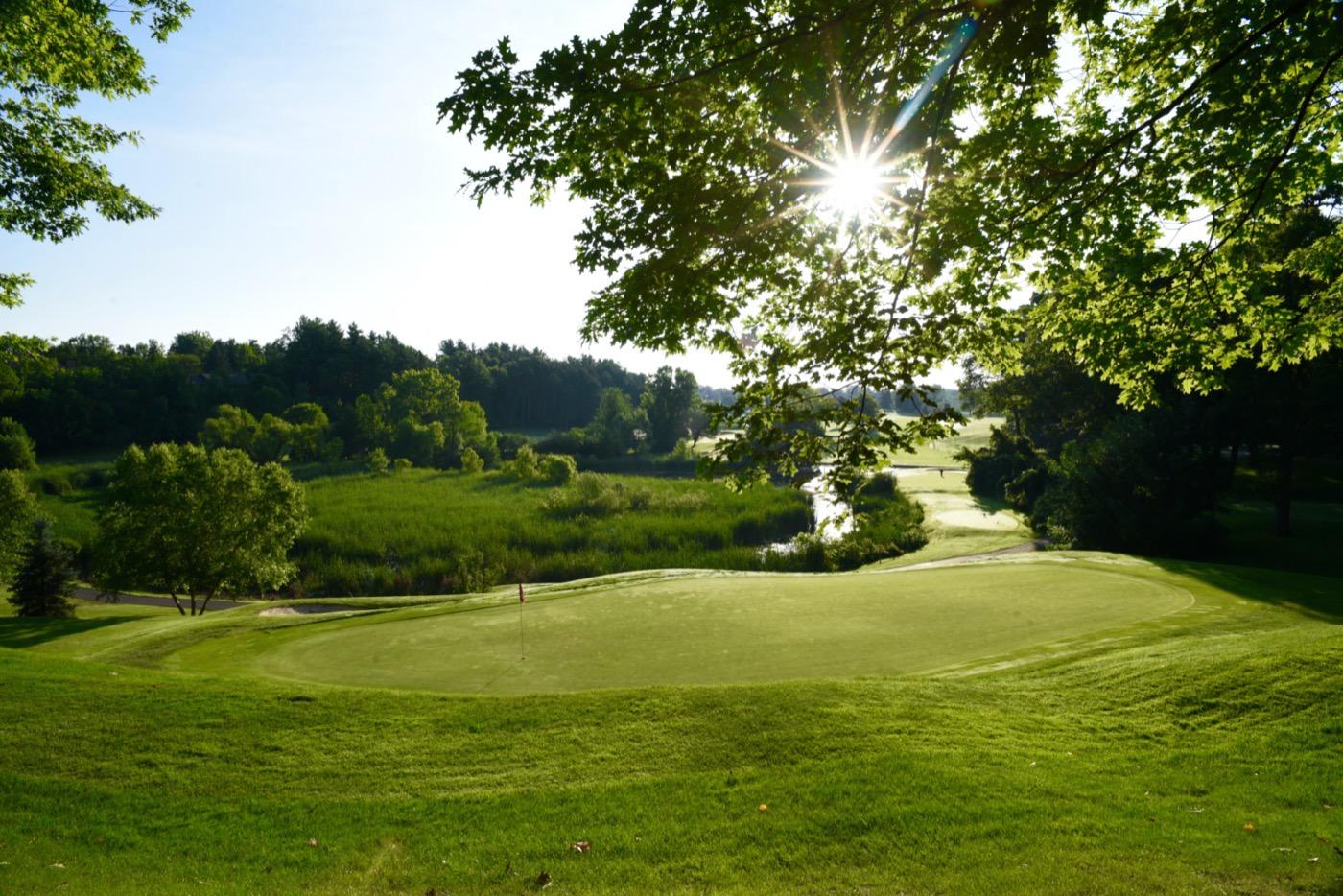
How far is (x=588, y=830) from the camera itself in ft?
19.2

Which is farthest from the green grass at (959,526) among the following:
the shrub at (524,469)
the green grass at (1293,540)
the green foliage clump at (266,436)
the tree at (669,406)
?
the green foliage clump at (266,436)

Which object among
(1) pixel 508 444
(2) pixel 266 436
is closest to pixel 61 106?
(2) pixel 266 436

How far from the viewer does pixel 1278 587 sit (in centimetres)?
1515

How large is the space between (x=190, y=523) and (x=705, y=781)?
2338 centimetres

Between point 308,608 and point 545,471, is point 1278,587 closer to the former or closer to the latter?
point 308,608

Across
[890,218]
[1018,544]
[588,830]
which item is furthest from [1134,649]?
[1018,544]

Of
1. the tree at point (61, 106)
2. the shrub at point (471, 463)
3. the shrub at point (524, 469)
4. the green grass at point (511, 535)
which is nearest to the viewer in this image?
the tree at point (61, 106)

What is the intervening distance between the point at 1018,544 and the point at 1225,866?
27.8 meters

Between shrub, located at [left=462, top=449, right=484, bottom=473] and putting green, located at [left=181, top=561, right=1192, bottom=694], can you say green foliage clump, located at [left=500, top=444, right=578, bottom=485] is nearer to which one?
shrub, located at [left=462, top=449, right=484, bottom=473]

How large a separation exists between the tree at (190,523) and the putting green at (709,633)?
12.9 metres

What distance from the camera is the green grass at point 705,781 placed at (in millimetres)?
5301

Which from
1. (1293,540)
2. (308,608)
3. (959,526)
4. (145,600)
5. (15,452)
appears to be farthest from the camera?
(15,452)

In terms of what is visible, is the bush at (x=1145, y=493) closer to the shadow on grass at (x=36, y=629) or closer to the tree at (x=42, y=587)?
the shadow on grass at (x=36, y=629)

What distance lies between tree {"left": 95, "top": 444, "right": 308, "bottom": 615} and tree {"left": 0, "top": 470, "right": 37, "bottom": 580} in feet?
15.5
